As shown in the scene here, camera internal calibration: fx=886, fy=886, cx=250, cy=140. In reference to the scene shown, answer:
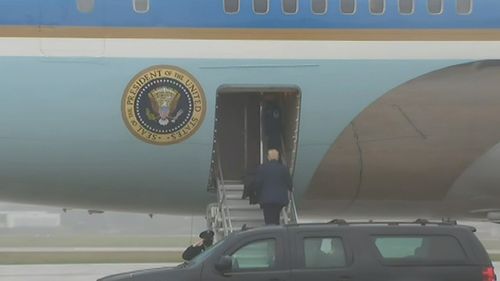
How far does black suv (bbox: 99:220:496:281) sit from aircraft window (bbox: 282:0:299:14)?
A: 310cm

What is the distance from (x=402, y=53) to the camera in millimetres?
11422

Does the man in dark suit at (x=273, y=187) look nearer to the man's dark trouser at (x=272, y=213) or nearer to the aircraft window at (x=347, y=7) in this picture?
the man's dark trouser at (x=272, y=213)

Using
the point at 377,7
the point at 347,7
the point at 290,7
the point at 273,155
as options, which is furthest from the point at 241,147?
the point at 377,7

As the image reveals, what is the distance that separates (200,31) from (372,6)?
2243mm

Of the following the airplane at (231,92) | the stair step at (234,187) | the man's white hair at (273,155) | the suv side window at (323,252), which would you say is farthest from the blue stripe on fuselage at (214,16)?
the suv side window at (323,252)

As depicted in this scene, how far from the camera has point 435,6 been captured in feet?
37.8

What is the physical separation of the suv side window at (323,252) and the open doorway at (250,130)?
245 cm

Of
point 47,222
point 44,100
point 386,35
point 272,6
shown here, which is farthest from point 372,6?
point 47,222

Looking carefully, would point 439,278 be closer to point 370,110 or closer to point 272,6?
point 370,110

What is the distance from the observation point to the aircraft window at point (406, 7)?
1146cm

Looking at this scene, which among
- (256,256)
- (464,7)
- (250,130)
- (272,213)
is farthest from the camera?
(250,130)

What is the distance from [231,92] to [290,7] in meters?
1.33

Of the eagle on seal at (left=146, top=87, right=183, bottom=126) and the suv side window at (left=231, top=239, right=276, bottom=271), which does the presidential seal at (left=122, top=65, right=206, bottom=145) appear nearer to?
the eagle on seal at (left=146, top=87, right=183, bottom=126)

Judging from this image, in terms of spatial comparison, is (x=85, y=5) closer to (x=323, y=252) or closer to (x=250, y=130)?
(x=250, y=130)
